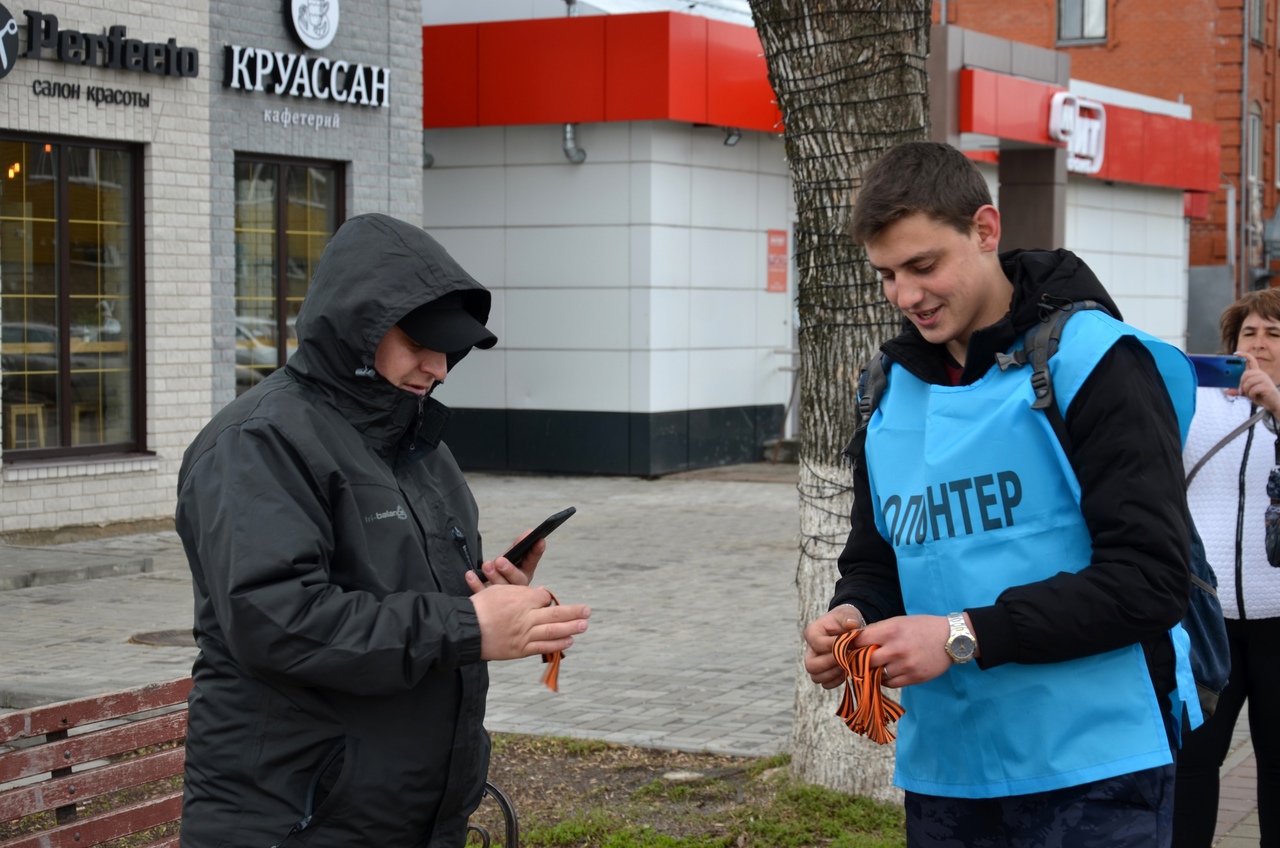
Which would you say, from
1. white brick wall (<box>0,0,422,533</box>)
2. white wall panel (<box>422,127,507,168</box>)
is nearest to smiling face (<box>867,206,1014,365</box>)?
white brick wall (<box>0,0,422,533</box>)

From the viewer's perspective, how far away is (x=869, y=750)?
5.40 metres

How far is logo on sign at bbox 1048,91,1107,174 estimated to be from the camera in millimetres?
19656

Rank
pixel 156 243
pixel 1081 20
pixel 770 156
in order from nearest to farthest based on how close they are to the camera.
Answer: pixel 156 243
pixel 770 156
pixel 1081 20

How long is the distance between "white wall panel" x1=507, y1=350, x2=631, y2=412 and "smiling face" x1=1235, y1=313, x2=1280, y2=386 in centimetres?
1204

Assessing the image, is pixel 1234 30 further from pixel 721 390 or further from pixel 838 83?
pixel 838 83

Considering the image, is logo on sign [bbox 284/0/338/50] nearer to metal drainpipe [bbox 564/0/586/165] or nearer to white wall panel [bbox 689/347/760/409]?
metal drainpipe [bbox 564/0/586/165]

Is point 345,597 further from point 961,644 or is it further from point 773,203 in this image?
point 773,203

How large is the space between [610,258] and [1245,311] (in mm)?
12237

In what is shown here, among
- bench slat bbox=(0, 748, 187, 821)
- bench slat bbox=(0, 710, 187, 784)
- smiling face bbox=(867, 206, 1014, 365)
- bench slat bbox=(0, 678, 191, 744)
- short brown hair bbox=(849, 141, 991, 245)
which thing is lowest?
bench slat bbox=(0, 748, 187, 821)

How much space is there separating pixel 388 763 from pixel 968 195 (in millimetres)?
1357

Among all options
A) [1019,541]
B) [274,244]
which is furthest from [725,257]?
[1019,541]

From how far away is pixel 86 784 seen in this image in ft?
12.2

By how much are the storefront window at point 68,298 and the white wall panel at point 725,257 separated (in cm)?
655

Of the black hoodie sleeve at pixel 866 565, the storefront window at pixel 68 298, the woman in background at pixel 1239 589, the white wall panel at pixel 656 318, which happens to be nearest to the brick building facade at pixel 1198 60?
the white wall panel at pixel 656 318
